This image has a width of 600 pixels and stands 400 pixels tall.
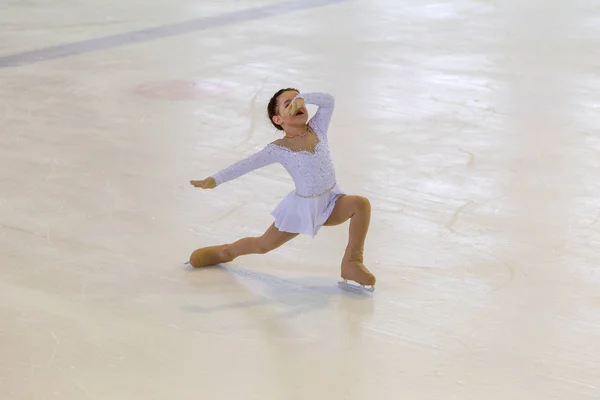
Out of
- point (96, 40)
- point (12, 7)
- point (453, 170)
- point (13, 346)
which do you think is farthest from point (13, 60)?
point (13, 346)

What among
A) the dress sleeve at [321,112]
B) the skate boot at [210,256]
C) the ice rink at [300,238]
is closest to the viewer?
the ice rink at [300,238]

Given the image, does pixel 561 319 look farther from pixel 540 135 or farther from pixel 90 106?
pixel 90 106

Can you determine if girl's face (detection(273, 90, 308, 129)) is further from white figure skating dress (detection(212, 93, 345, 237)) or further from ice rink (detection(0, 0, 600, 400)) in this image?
ice rink (detection(0, 0, 600, 400))

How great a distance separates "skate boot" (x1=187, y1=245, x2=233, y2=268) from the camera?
2.90 metres

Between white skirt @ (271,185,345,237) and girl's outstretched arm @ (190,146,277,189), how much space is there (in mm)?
135

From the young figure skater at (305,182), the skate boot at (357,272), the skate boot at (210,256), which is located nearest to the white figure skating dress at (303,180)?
the young figure skater at (305,182)

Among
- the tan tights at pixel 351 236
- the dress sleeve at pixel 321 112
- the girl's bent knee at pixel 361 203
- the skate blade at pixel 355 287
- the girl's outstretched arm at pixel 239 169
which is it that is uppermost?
the dress sleeve at pixel 321 112

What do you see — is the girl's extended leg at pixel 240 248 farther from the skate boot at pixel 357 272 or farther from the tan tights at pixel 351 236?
the skate boot at pixel 357 272

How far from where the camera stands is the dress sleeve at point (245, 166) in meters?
2.68

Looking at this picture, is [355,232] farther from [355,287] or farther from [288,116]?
[288,116]

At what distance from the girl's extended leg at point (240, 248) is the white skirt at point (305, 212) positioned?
0.04 meters

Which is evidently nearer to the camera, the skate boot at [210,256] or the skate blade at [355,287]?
the skate blade at [355,287]

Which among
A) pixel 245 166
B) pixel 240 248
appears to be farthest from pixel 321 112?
pixel 240 248

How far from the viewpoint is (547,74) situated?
5105 mm
